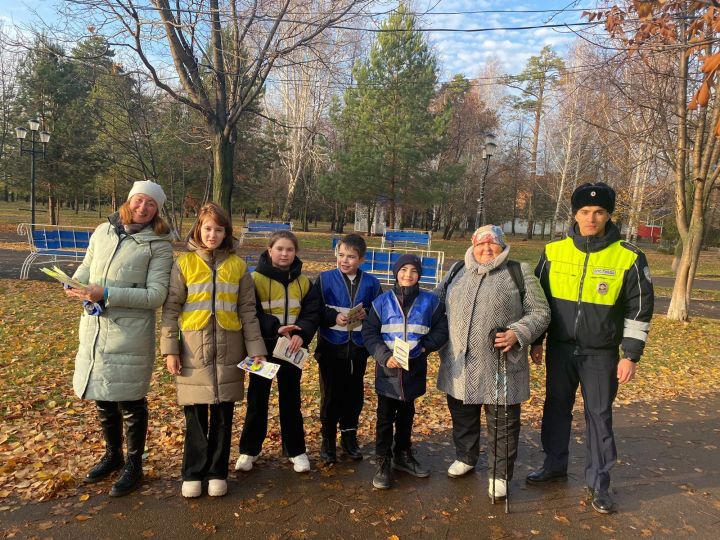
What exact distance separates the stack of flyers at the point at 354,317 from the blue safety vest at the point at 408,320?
0.15m

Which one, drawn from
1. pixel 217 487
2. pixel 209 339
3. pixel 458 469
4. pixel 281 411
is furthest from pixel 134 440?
pixel 458 469

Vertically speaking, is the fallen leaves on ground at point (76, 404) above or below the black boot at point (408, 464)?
below

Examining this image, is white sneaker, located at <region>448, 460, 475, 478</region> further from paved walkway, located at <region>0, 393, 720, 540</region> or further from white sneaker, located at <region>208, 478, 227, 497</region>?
white sneaker, located at <region>208, 478, 227, 497</region>

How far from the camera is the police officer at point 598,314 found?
328cm

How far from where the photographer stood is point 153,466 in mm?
3584

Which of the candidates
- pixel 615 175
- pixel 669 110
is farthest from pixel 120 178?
pixel 615 175

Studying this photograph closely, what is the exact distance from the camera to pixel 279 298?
11.3 ft

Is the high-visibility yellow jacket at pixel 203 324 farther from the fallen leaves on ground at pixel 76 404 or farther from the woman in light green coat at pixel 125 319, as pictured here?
the fallen leaves on ground at pixel 76 404

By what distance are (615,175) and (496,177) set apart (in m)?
12.5

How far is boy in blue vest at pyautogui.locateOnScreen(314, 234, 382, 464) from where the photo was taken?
3656 mm

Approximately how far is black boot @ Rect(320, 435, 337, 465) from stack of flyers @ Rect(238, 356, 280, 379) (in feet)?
3.09

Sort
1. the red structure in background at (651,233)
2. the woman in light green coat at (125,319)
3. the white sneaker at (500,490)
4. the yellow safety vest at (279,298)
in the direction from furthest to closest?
the red structure in background at (651,233), the yellow safety vest at (279,298), the white sneaker at (500,490), the woman in light green coat at (125,319)

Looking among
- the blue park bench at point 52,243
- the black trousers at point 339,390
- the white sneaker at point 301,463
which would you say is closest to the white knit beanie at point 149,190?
the black trousers at point 339,390

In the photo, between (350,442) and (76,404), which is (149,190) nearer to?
(350,442)
